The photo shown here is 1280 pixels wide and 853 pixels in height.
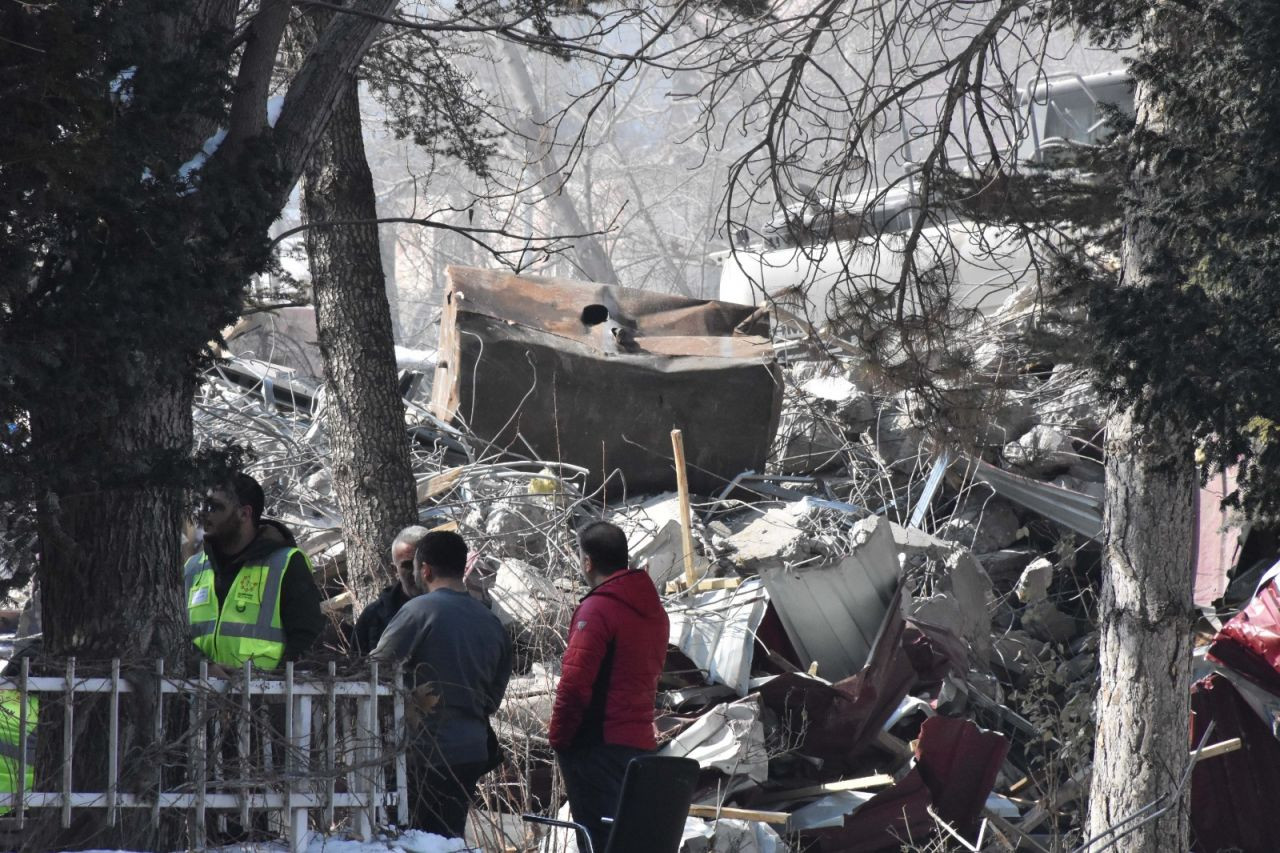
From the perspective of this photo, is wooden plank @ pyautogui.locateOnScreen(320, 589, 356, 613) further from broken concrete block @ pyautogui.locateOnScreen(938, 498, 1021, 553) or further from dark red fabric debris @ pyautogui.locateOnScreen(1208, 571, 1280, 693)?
dark red fabric debris @ pyautogui.locateOnScreen(1208, 571, 1280, 693)

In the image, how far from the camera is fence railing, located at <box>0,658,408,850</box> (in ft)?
10.7

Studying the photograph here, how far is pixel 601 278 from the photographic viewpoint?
3125 centimetres

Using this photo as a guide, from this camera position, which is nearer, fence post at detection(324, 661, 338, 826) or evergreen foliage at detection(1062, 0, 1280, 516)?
fence post at detection(324, 661, 338, 826)

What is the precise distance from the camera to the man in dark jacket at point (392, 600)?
16.6 feet

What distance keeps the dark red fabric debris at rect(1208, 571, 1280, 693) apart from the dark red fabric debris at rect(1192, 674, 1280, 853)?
156mm

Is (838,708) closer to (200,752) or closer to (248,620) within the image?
(248,620)

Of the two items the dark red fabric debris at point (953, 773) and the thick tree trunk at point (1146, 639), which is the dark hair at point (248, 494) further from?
the thick tree trunk at point (1146, 639)

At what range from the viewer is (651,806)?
3904 mm

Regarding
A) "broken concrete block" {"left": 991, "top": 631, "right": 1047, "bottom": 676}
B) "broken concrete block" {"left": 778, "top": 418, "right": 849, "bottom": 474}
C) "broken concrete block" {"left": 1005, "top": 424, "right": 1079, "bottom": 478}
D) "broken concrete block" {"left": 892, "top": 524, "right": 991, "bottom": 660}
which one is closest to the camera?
"broken concrete block" {"left": 892, "top": 524, "right": 991, "bottom": 660}

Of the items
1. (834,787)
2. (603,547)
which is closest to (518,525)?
(834,787)

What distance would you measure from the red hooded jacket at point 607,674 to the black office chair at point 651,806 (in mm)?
980

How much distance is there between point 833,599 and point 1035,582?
192cm

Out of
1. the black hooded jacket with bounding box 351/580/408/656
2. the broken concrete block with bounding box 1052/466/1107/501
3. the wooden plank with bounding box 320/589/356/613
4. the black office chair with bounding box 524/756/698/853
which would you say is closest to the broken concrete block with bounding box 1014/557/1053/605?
the broken concrete block with bounding box 1052/466/1107/501

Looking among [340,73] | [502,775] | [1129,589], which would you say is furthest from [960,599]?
[340,73]
